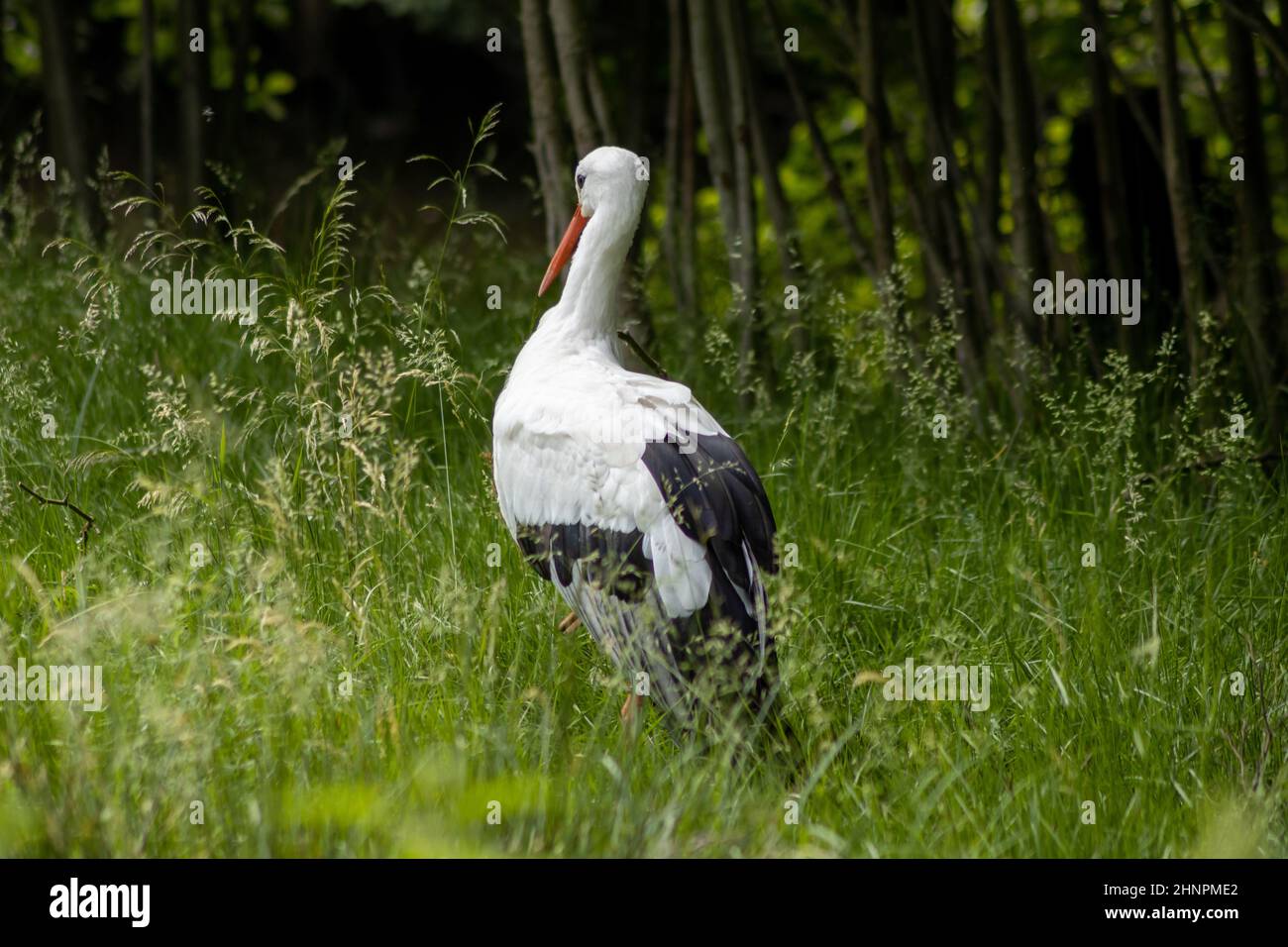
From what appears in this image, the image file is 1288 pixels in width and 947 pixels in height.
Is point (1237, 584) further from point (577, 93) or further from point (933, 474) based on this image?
point (577, 93)

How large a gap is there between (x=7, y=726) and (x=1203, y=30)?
24.9ft

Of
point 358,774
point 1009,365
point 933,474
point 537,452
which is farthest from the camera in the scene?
point 1009,365

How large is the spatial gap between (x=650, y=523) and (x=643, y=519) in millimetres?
24

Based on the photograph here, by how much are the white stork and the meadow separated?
0.16m

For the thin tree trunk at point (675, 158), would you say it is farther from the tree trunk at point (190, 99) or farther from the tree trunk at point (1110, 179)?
the tree trunk at point (190, 99)

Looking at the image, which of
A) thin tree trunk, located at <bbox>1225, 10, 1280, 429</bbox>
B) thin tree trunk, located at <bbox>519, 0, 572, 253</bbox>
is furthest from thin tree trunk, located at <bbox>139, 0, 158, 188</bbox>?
thin tree trunk, located at <bbox>1225, 10, 1280, 429</bbox>

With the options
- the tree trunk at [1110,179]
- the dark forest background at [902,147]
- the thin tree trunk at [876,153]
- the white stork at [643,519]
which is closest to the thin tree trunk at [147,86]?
the dark forest background at [902,147]

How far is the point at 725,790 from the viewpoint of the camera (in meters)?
2.93

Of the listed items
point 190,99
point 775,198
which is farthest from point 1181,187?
point 190,99

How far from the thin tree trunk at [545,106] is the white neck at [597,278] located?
A: 3.29 feet

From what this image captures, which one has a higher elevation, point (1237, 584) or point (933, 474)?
point (933, 474)

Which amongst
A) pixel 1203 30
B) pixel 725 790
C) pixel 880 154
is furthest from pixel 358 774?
pixel 1203 30

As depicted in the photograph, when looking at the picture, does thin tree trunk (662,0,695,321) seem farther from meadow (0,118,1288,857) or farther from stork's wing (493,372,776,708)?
stork's wing (493,372,776,708)

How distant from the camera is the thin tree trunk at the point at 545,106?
527 centimetres
